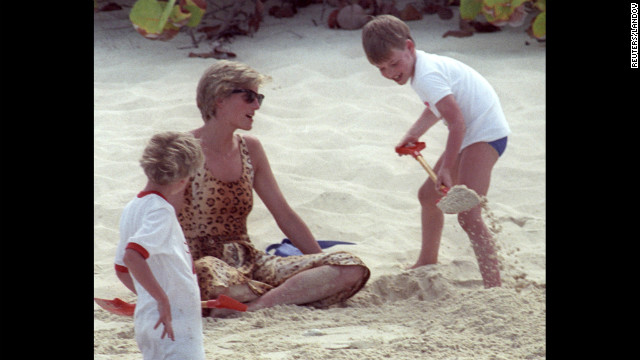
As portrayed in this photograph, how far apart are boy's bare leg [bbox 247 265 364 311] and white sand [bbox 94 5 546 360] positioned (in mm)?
68

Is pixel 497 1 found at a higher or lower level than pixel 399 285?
higher

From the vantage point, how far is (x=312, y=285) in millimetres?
3096

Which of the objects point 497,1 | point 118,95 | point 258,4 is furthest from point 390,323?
point 258,4

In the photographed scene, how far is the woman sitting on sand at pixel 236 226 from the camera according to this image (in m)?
3.07

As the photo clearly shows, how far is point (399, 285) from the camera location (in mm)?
3332

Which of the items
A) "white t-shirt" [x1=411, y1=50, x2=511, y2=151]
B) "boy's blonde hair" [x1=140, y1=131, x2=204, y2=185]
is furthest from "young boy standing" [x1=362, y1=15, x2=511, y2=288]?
"boy's blonde hair" [x1=140, y1=131, x2=204, y2=185]

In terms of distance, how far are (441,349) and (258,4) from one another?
4955mm

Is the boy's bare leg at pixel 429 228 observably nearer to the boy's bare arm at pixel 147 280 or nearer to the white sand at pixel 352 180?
the white sand at pixel 352 180

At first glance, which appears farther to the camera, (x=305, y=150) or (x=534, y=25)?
(x=534, y=25)

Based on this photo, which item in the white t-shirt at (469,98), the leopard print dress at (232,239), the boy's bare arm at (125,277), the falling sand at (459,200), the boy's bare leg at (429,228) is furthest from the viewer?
the boy's bare leg at (429,228)

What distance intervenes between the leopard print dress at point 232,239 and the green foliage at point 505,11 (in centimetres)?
357

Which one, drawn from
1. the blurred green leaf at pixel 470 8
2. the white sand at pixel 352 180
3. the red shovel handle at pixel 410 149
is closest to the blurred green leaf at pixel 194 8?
the white sand at pixel 352 180

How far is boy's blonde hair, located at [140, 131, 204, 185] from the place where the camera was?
2.20 meters
